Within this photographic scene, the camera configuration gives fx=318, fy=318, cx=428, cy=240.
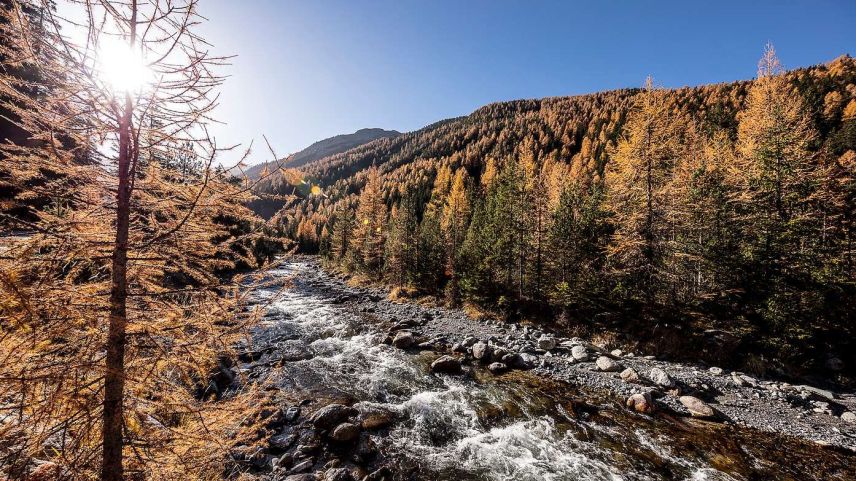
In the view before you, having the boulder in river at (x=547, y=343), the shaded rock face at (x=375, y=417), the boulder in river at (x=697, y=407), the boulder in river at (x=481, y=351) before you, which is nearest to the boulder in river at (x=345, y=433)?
the shaded rock face at (x=375, y=417)

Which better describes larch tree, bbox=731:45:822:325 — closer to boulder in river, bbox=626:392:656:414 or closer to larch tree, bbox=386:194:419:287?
boulder in river, bbox=626:392:656:414

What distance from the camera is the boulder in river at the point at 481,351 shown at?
16.0m

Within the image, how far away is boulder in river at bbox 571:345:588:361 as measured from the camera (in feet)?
50.9

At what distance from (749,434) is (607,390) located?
4.03 meters

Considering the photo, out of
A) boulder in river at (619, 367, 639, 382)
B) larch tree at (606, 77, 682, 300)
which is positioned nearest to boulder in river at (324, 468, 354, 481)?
boulder in river at (619, 367, 639, 382)

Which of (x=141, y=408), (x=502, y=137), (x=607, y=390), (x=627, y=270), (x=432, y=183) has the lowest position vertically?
(x=607, y=390)

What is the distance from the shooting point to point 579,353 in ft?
51.7

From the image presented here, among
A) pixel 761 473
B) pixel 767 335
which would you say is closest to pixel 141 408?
pixel 761 473

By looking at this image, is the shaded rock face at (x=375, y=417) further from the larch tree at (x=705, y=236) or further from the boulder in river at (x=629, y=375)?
the larch tree at (x=705, y=236)

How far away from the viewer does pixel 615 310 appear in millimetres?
18344

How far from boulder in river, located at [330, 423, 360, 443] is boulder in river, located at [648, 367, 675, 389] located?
12.0 m

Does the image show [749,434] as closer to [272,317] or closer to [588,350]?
[588,350]

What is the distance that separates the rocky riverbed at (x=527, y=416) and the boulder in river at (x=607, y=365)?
88 mm

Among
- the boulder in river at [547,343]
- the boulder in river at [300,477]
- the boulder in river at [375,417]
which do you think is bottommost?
the boulder in river at [547,343]
